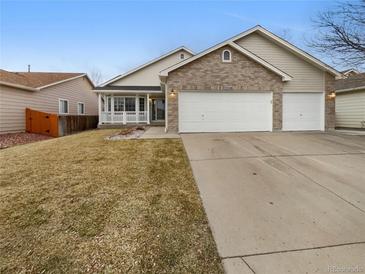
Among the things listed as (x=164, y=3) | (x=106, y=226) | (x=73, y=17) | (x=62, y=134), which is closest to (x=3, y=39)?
(x=73, y=17)

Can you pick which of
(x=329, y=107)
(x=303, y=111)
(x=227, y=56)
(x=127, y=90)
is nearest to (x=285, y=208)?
(x=227, y=56)

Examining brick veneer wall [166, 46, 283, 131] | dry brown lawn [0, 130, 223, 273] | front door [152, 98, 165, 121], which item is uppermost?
brick veneer wall [166, 46, 283, 131]

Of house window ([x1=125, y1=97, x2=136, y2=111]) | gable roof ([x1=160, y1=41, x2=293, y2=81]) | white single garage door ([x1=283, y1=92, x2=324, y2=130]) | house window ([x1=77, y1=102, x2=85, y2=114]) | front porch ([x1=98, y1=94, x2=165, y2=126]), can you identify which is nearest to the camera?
gable roof ([x1=160, y1=41, x2=293, y2=81])

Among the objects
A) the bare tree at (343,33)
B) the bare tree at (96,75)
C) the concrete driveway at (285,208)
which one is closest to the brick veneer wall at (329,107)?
the bare tree at (343,33)

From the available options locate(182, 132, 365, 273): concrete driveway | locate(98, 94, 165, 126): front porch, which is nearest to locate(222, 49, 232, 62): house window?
locate(182, 132, 365, 273): concrete driveway

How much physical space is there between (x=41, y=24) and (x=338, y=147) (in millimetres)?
18964

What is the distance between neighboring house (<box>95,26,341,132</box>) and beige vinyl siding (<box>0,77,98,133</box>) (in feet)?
30.0

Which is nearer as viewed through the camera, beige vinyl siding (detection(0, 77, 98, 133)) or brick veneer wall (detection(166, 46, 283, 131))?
brick veneer wall (detection(166, 46, 283, 131))

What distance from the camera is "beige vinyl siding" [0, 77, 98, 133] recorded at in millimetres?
13938

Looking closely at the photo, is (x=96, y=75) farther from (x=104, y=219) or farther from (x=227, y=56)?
(x=104, y=219)

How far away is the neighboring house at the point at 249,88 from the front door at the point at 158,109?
8.43 metres

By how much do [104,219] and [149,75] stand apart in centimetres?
1852

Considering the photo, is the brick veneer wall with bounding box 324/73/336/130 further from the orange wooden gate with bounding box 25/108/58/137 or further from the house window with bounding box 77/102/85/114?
the house window with bounding box 77/102/85/114

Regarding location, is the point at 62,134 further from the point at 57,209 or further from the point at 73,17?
the point at 57,209
